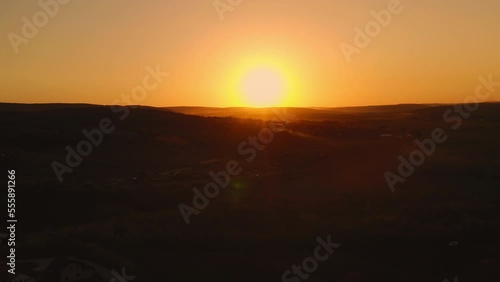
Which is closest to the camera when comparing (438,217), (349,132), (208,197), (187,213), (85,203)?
(438,217)

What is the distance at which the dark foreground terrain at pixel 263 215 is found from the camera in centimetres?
1111

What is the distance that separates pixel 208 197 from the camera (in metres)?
18.9

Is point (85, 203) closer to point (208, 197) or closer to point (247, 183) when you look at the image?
point (208, 197)

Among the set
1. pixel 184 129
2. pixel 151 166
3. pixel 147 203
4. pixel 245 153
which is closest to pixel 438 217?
pixel 147 203

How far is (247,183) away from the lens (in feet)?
74.8

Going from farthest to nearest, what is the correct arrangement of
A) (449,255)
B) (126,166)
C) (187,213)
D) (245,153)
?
(245,153), (126,166), (187,213), (449,255)

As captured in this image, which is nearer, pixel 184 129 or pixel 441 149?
pixel 441 149

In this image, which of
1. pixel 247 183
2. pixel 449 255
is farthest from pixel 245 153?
pixel 449 255

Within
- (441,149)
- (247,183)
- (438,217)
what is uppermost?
(441,149)

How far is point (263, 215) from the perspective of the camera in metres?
15.3

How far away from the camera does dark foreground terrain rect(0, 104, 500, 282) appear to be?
437 inches

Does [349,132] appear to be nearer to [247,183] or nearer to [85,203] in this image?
[247,183]

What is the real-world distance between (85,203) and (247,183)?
7375 mm

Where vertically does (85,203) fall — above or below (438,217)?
above
